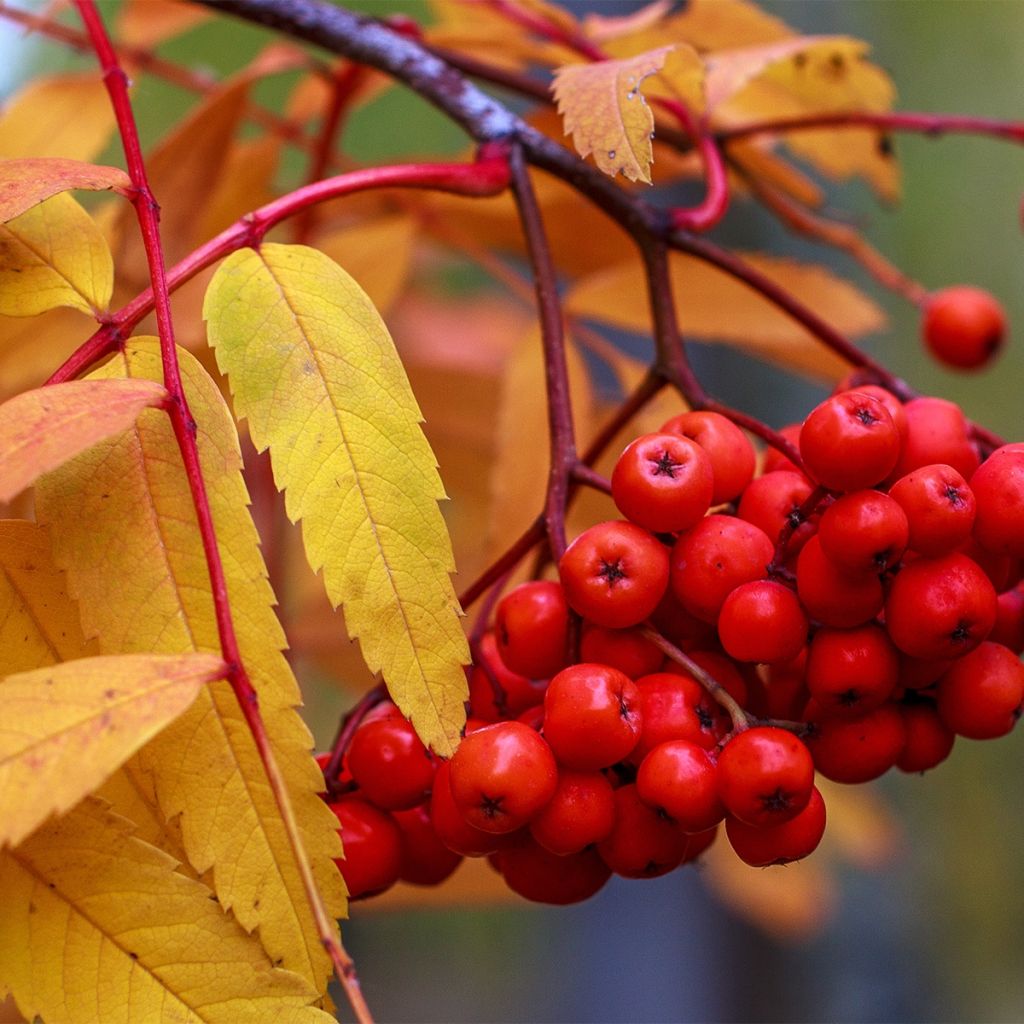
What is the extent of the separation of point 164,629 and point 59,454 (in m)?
0.10

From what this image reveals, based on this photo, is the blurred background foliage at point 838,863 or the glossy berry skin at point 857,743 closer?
the glossy berry skin at point 857,743

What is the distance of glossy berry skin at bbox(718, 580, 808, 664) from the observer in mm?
562

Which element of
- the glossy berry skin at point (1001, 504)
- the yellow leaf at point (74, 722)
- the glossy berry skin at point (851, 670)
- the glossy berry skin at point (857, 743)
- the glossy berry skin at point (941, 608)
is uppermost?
the glossy berry skin at point (1001, 504)

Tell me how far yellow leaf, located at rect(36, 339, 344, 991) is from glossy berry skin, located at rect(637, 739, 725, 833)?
5.7 inches

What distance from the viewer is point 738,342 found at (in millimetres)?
1054

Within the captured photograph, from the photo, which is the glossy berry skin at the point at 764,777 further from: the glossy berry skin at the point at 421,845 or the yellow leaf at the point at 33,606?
the yellow leaf at the point at 33,606

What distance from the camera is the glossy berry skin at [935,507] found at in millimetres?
561

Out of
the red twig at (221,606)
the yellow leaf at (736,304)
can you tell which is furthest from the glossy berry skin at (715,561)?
the yellow leaf at (736,304)

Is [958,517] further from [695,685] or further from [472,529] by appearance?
[472,529]

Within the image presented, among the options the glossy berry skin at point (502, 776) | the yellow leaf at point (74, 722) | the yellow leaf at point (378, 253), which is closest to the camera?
the yellow leaf at point (74, 722)

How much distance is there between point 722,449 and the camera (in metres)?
0.62

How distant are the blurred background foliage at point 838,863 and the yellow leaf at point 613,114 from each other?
1.79 ft

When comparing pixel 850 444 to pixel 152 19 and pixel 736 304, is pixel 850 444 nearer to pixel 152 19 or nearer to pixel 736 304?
pixel 736 304

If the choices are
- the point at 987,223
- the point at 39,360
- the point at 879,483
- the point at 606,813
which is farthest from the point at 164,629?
the point at 987,223
